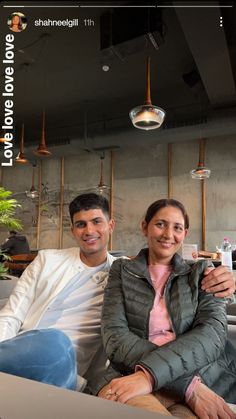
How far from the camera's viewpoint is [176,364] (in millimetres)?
756

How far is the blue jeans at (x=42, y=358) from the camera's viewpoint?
1.41 feet

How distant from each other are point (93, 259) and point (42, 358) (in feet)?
2.23

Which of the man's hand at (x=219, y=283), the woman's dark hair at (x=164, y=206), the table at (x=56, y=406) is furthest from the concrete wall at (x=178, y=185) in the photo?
A: the table at (x=56, y=406)

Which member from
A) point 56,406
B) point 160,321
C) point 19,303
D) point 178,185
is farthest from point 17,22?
point 178,185

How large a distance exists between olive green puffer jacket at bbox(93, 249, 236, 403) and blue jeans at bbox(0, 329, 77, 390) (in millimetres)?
334

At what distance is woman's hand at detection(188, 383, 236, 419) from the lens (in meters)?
0.72

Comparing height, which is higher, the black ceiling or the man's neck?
the black ceiling

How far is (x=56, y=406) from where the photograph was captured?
1.01 feet

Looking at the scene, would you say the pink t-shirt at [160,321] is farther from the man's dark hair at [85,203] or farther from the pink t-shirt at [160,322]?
the man's dark hair at [85,203]

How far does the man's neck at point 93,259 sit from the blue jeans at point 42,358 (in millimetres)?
622

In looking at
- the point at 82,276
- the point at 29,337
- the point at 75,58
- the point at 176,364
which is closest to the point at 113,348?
the point at 176,364

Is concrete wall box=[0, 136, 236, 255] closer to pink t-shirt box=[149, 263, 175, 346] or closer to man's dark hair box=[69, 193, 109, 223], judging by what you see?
man's dark hair box=[69, 193, 109, 223]

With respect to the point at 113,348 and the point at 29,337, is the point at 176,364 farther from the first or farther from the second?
the point at 29,337

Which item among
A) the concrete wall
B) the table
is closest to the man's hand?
the table
